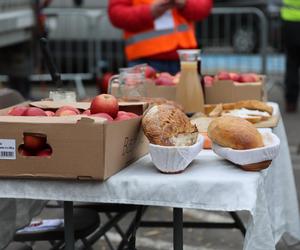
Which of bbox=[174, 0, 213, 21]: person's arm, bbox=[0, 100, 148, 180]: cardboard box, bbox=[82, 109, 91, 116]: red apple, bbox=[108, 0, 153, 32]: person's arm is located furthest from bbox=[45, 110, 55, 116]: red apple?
bbox=[174, 0, 213, 21]: person's arm

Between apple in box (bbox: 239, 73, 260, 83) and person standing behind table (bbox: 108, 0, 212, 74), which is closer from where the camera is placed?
apple in box (bbox: 239, 73, 260, 83)

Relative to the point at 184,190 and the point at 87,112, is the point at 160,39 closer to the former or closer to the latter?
the point at 87,112

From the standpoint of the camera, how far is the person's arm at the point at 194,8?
16.0 feet

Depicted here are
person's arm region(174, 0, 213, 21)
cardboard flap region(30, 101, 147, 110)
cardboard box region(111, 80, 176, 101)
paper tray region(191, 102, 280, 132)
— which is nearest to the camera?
cardboard flap region(30, 101, 147, 110)

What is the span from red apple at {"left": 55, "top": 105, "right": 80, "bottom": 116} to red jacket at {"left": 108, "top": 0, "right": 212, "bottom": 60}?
2.06m

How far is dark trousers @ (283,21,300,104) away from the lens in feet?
28.1

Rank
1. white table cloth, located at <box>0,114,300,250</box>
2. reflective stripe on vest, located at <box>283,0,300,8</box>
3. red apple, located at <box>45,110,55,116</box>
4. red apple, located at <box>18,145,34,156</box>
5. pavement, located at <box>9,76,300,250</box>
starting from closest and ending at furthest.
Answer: white table cloth, located at <box>0,114,300,250</box> < red apple, located at <box>18,145,34,156</box> < red apple, located at <box>45,110,55,116</box> < pavement, located at <box>9,76,300,250</box> < reflective stripe on vest, located at <box>283,0,300,8</box>

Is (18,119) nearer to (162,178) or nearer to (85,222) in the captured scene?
(162,178)

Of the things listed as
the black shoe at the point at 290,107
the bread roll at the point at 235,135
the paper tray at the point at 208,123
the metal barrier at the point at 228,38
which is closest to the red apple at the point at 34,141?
the bread roll at the point at 235,135

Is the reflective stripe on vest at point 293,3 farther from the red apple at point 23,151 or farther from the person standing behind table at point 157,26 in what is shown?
the red apple at point 23,151

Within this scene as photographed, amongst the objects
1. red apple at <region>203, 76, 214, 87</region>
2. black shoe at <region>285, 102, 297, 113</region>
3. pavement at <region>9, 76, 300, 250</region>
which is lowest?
black shoe at <region>285, 102, 297, 113</region>

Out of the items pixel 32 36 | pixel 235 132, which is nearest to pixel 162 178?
pixel 235 132

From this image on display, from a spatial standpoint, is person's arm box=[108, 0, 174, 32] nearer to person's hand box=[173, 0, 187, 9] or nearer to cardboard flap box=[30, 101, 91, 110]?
person's hand box=[173, 0, 187, 9]

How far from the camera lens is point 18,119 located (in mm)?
2537
